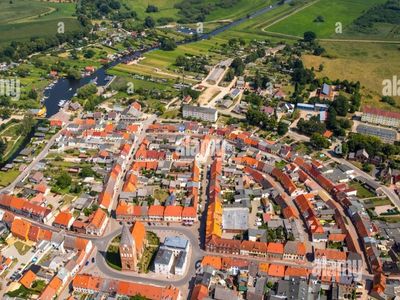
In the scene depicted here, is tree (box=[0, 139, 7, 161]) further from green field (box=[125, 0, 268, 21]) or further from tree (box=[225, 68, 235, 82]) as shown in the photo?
green field (box=[125, 0, 268, 21])

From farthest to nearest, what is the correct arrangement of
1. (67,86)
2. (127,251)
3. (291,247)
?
(67,86), (291,247), (127,251)

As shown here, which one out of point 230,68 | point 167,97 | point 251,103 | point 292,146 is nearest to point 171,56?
point 230,68

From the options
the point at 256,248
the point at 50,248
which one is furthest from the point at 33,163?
the point at 256,248

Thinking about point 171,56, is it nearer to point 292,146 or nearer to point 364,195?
point 292,146

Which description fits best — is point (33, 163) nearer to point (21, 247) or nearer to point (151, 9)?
point (21, 247)

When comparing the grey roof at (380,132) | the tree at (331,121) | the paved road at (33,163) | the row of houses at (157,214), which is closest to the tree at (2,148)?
the paved road at (33,163)

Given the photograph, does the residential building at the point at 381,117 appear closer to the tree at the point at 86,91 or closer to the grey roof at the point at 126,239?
the tree at the point at 86,91
